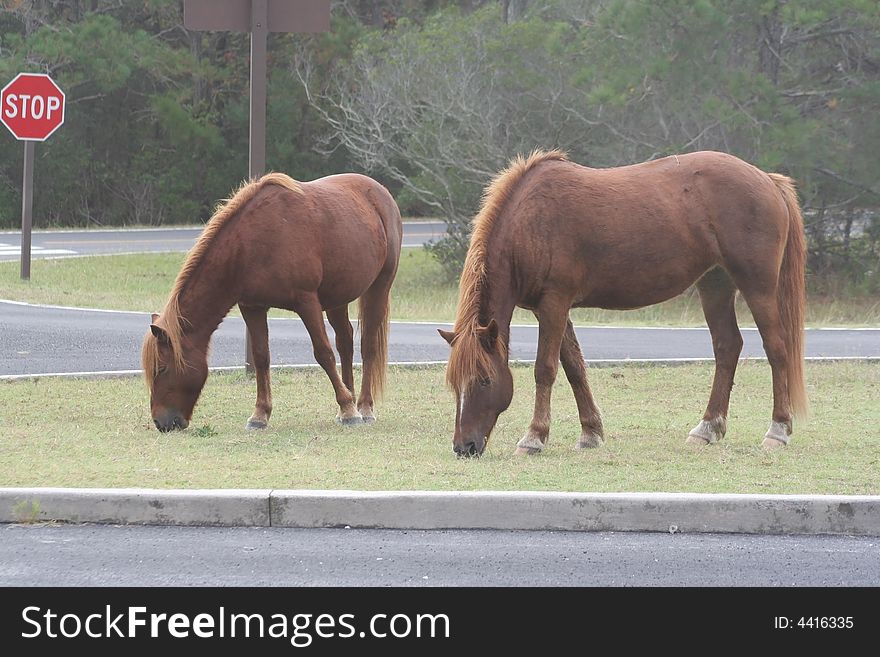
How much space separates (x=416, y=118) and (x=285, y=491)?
22.3m

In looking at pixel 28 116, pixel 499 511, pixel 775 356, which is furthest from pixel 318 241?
pixel 28 116

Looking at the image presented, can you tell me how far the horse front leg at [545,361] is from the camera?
8.29 meters

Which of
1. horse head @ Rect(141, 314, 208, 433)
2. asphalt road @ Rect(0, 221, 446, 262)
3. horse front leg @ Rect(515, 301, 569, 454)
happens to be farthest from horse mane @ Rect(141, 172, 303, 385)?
asphalt road @ Rect(0, 221, 446, 262)

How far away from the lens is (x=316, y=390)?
456 inches

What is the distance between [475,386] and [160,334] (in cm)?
241

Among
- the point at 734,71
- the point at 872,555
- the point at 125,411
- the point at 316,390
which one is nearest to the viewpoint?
the point at 872,555

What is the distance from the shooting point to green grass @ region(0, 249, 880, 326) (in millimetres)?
19281

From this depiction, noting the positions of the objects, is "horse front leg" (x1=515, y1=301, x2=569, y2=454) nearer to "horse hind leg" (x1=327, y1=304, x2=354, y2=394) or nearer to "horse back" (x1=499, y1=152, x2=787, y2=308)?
"horse back" (x1=499, y1=152, x2=787, y2=308)

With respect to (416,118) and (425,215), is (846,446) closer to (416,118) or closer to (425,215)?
(416,118)

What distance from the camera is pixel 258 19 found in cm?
1150

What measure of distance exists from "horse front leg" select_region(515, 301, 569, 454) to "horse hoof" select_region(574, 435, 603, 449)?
0.35 meters

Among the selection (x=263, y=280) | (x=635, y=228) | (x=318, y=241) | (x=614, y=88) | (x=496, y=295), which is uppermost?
(x=614, y=88)

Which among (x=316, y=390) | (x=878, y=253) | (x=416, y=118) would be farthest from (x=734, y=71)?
(x=316, y=390)

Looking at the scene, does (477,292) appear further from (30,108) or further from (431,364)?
(30,108)
